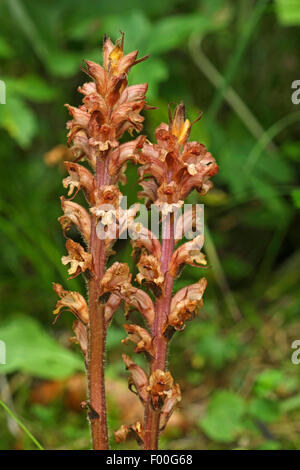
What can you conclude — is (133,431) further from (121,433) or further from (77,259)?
(77,259)

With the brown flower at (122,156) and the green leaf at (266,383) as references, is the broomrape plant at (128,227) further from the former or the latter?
the green leaf at (266,383)

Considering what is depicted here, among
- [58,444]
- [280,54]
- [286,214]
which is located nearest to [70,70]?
[286,214]

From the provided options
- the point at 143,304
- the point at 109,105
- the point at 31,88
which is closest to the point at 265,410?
the point at 143,304

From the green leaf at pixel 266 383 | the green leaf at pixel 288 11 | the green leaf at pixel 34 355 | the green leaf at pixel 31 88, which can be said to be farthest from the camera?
the green leaf at pixel 31 88

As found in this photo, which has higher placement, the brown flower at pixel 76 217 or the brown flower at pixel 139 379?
the brown flower at pixel 76 217

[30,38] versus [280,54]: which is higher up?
[280,54]

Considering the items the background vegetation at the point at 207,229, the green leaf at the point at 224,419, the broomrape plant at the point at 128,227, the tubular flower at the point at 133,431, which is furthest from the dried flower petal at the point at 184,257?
the green leaf at the point at 224,419

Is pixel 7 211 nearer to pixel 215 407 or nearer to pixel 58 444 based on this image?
pixel 58 444
